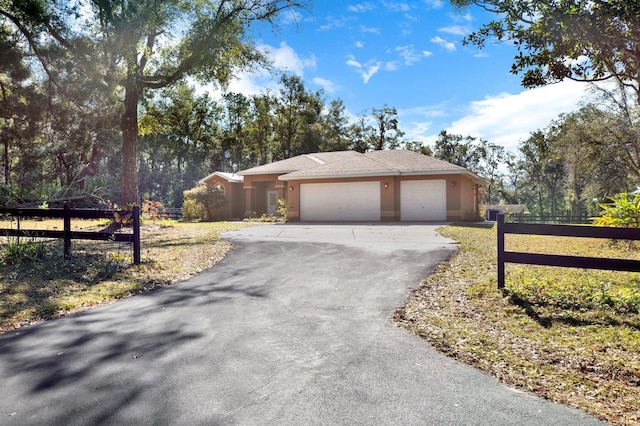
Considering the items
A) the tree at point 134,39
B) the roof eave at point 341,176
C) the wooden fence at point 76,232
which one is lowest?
the wooden fence at point 76,232

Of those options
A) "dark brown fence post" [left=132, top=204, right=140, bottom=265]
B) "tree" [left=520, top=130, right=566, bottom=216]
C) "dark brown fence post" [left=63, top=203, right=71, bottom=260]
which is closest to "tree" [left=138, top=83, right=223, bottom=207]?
"dark brown fence post" [left=63, top=203, right=71, bottom=260]

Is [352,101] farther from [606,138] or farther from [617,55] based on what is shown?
[617,55]

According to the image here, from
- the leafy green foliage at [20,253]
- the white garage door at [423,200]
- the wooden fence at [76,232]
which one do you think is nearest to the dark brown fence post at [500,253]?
the wooden fence at [76,232]

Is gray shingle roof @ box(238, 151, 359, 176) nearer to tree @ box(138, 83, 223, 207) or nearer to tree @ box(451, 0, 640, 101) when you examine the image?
tree @ box(138, 83, 223, 207)

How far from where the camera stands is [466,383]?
316 centimetres

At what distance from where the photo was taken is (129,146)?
16.5 m

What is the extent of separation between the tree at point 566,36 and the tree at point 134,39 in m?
11.1

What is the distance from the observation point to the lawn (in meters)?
3.10

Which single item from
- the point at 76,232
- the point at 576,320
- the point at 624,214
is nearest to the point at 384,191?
the point at 624,214

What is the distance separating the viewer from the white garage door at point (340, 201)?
2141 cm

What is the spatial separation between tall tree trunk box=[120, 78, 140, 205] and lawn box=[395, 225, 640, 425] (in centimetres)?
1421

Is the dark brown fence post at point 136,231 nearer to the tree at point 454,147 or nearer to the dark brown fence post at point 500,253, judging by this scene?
the dark brown fence post at point 500,253

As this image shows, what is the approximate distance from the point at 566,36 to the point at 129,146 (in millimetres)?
16229

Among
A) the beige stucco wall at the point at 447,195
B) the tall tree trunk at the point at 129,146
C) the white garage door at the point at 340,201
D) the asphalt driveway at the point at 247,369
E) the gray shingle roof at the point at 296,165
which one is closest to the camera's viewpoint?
the asphalt driveway at the point at 247,369
